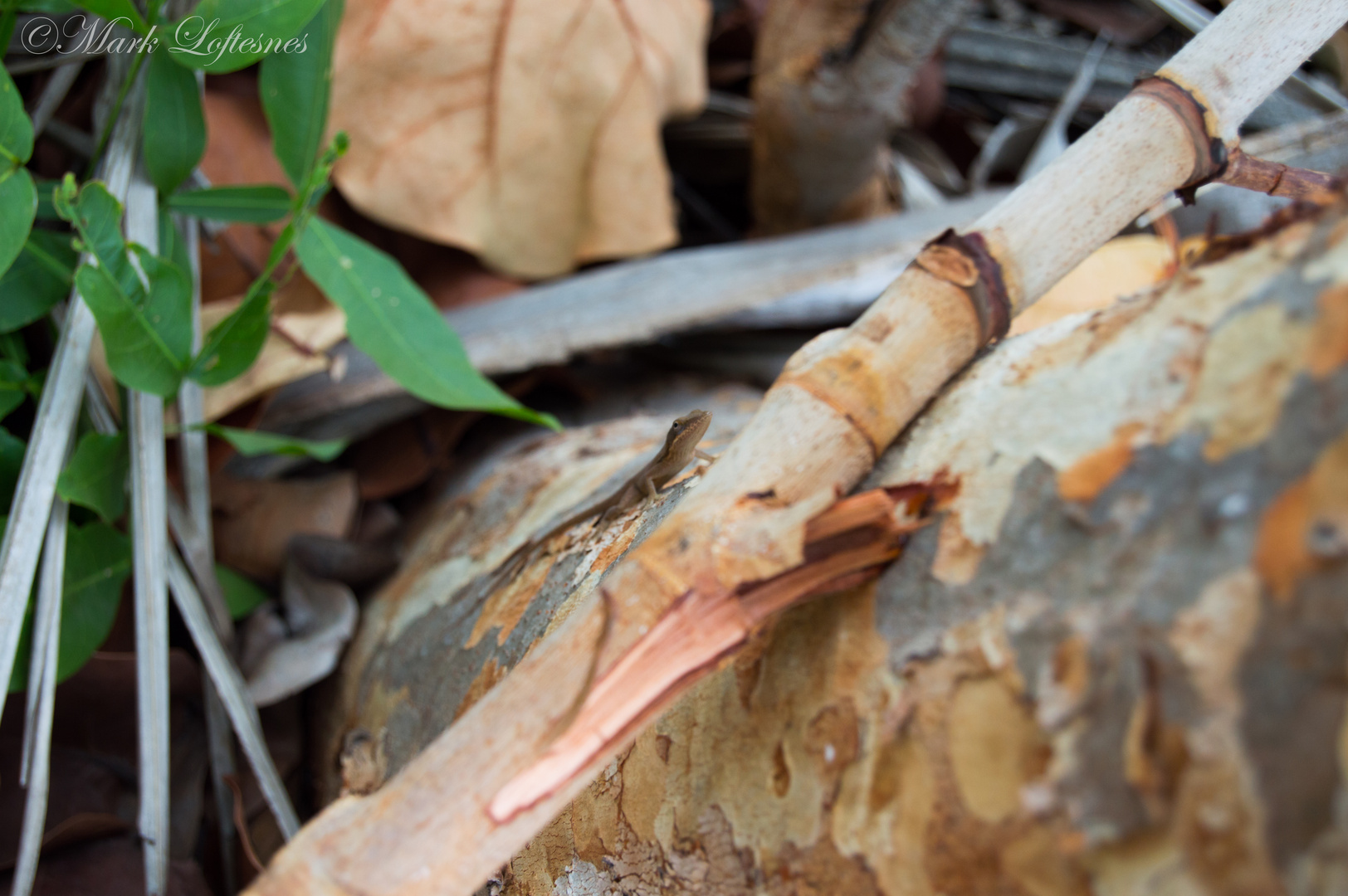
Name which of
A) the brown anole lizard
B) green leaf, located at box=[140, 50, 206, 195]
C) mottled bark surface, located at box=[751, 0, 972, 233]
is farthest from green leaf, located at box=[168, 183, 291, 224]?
mottled bark surface, located at box=[751, 0, 972, 233]

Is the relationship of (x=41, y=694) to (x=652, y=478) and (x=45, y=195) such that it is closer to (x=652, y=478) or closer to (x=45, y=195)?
(x=45, y=195)

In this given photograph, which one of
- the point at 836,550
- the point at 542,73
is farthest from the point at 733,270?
the point at 836,550

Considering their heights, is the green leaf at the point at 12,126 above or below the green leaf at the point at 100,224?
above

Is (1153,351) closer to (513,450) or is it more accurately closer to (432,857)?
(432,857)

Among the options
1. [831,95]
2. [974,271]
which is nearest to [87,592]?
[974,271]

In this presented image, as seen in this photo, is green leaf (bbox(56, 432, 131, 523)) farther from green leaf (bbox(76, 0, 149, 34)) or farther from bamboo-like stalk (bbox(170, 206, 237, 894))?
green leaf (bbox(76, 0, 149, 34))

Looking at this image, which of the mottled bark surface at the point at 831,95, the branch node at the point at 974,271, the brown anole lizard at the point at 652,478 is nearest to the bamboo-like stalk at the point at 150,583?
the brown anole lizard at the point at 652,478

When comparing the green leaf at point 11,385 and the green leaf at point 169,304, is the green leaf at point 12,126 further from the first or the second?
the green leaf at point 11,385
